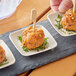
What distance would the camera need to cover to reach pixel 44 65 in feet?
5.07

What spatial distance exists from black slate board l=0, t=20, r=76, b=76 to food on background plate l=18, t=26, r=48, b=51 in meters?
0.07

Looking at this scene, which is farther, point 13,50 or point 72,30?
point 72,30

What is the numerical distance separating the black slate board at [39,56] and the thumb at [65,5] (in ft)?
0.85

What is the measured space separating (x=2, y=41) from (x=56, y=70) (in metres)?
0.50

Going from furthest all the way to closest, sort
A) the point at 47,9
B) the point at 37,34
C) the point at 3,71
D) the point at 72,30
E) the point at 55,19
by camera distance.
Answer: the point at 47,9
the point at 55,19
the point at 72,30
the point at 37,34
the point at 3,71

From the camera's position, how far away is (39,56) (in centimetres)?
160

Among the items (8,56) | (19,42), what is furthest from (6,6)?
(8,56)

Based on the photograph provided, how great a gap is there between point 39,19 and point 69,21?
0.35 metres

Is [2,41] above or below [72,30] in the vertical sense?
above

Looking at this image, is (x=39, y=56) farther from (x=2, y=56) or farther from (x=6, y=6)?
(x=6, y=6)

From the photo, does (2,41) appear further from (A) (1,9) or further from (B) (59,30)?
(B) (59,30)

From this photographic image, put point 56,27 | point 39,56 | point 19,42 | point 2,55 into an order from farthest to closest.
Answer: point 56,27 < point 19,42 < point 39,56 < point 2,55

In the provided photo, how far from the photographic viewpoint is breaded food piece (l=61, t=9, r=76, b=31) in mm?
1795

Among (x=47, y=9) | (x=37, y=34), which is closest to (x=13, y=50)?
(x=37, y=34)
